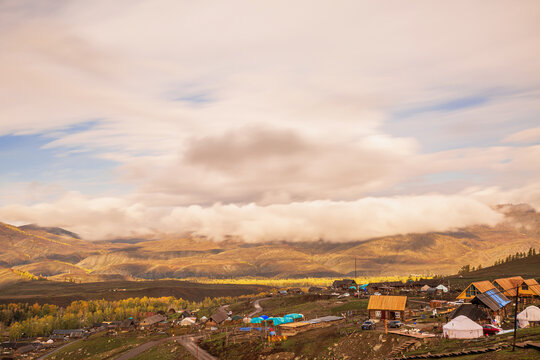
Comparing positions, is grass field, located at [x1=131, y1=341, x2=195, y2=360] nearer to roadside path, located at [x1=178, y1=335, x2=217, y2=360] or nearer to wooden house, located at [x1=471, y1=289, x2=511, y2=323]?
roadside path, located at [x1=178, y1=335, x2=217, y2=360]

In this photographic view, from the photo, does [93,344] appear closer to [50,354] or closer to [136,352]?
[50,354]

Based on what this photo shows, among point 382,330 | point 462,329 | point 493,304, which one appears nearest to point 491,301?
point 493,304

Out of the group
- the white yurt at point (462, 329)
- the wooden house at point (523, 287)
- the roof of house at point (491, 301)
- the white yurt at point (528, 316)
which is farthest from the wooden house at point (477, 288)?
the white yurt at point (462, 329)

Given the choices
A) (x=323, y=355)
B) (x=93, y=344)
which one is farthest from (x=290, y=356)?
(x=93, y=344)

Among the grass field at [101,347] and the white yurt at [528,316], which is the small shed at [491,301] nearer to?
the white yurt at [528,316]

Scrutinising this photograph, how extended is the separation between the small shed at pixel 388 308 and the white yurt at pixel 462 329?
24736mm

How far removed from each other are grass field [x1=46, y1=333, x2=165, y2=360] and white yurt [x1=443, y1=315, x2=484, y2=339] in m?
101

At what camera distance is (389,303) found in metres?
107

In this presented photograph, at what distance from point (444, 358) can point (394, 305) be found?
148ft

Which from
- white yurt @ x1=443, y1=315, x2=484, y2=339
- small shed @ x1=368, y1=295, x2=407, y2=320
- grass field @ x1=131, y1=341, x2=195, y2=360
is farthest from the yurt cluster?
grass field @ x1=131, y1=341, x2=195, y2=360

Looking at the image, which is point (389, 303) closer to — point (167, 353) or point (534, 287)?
point (534, 287)

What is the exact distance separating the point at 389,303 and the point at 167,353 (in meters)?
A: 60.9

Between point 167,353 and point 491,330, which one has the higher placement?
point 491,330

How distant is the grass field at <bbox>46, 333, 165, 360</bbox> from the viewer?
146625 mm
